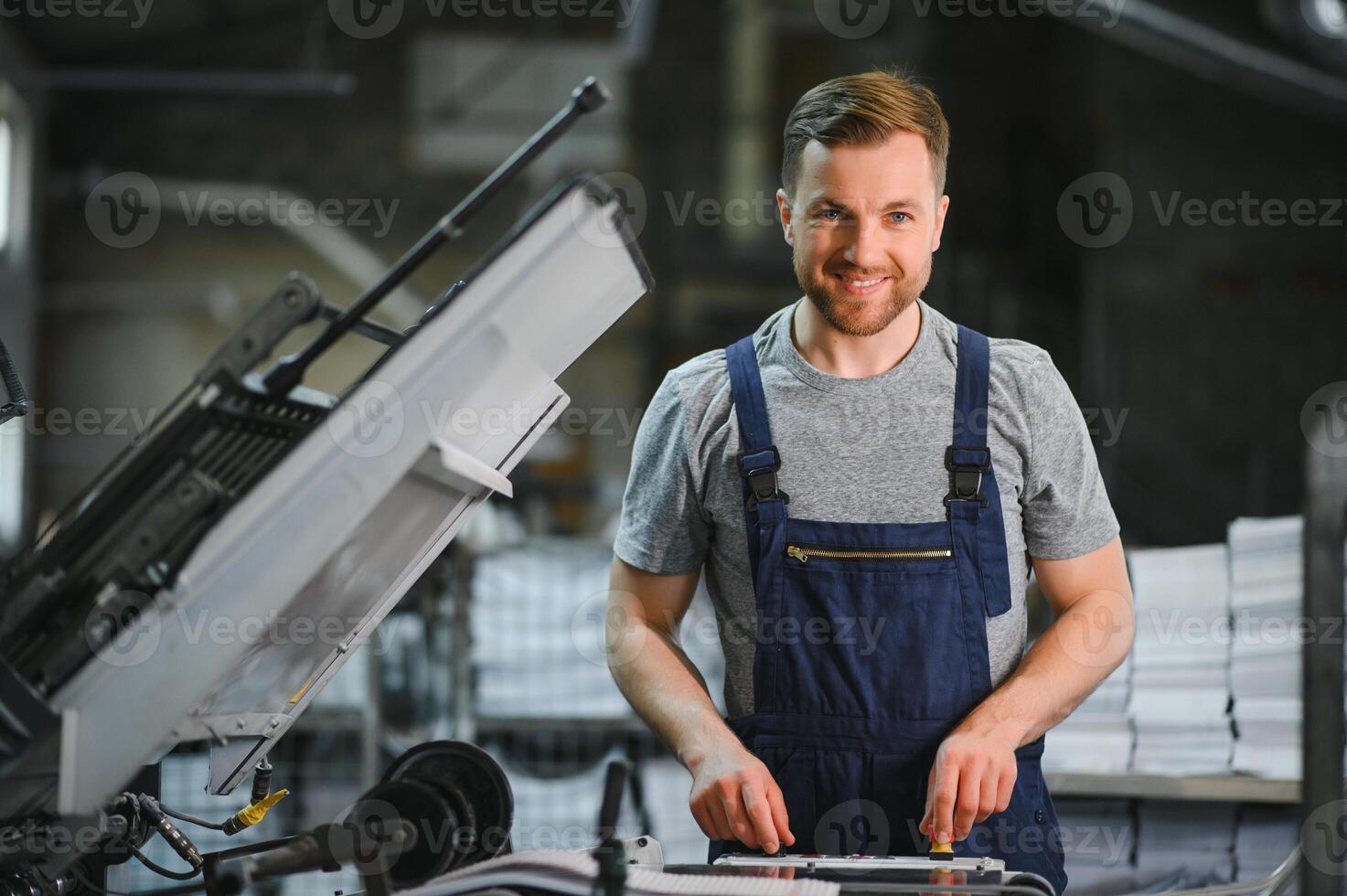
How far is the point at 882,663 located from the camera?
1.48 m

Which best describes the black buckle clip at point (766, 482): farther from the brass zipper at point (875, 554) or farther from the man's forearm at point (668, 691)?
the man's forearm at point (668, 691)

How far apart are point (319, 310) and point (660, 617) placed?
76 cm

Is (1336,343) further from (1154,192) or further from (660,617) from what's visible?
(660,617)

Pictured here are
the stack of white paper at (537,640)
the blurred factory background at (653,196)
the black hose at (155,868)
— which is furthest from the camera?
the blurred factory background at (653,196)

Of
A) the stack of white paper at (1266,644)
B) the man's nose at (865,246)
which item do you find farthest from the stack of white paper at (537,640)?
the man's nose at (865,246)

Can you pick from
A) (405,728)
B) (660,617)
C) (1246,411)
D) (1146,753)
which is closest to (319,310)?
(660,617)

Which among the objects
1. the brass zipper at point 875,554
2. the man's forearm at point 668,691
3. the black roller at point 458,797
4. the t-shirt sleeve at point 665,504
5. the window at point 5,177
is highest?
the window at point 5,177

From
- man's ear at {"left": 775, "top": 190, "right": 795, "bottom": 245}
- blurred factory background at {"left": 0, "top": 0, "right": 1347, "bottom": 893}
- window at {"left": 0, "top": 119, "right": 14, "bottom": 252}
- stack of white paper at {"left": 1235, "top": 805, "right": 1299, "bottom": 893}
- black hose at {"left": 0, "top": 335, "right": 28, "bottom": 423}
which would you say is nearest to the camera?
black hose at {"left": 0, "top": 335, "right": 28, "bottom": 423}

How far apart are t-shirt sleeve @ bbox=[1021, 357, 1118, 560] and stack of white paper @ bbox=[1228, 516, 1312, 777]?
878 millimetres

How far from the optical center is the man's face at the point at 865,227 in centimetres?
145

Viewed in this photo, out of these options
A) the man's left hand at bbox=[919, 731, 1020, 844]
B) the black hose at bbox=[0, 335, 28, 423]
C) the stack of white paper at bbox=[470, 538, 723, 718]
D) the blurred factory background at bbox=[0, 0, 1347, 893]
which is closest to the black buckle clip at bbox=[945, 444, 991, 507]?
the man's left hand at bbox=[919, 731, 1020, 844]

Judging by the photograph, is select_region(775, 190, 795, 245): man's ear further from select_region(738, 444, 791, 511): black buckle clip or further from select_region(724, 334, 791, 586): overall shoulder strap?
select_region(738, 444, 791, 511): black buckle clip

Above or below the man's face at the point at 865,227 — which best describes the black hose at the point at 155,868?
below

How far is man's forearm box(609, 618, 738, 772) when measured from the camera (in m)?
1.45
